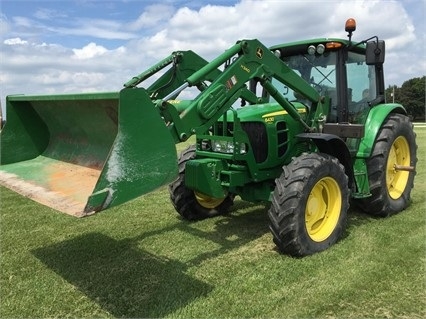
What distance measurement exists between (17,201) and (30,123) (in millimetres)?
2783

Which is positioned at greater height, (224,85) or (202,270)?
(224,85)

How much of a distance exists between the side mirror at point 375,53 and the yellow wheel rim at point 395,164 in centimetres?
141

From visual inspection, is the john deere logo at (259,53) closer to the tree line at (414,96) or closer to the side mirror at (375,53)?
the side mirror at (375,53)

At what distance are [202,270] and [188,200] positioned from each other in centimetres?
166

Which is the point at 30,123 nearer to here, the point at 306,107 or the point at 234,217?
the point at 234,217

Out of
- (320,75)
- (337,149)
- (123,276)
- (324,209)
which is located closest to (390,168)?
→ (337,149)

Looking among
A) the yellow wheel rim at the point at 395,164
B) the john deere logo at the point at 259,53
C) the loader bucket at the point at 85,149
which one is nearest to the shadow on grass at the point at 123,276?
the loader bucket at the point at 85,149

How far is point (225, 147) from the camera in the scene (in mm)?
5172

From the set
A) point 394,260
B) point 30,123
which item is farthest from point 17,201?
point 394,260

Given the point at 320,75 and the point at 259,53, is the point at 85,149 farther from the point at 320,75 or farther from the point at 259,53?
the point at 320,75

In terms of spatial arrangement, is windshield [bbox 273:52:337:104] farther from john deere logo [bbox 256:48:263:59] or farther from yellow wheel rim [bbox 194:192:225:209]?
yellow wheel rim [bbox 194:192:225:209]

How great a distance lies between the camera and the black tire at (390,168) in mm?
5664

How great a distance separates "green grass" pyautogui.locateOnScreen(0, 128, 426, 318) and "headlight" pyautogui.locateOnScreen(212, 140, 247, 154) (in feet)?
3.33

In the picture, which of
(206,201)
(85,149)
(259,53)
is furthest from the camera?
(206,201)
